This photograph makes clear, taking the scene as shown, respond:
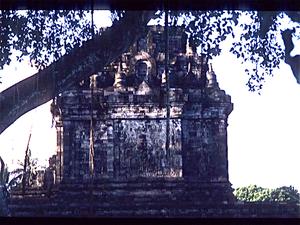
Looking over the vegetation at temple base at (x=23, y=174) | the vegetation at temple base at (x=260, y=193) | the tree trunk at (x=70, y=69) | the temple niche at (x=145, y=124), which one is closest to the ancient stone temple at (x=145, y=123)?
the temple niche at (x=145, y=124)

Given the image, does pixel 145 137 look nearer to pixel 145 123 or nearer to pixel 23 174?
pixel 145 123

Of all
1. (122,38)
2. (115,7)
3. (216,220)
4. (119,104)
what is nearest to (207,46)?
(122,38)

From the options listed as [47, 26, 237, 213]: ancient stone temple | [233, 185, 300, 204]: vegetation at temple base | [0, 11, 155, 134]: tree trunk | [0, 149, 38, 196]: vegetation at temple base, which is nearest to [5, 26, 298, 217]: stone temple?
[47, 26, 237, 213]: ancient stone temple

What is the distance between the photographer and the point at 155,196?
715 inches

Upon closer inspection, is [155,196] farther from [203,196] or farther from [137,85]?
[137,85]

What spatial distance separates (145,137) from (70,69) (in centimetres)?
870

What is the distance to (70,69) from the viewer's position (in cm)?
1023

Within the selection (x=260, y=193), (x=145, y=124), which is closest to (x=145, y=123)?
(x=145, y=124)

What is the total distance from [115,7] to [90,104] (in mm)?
10329

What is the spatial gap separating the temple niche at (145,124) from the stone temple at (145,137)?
2 centimetres

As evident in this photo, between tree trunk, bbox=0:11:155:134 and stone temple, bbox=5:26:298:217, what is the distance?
23.6ft

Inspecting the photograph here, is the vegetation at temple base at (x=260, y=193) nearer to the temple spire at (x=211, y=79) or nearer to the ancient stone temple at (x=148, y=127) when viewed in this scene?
the ancient stone temple at (x=148, y=127)

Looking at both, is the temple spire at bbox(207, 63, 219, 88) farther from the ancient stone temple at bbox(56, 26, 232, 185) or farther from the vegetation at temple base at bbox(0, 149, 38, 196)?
the vegetation at temple base at bbox(0, 149, 38, 196)

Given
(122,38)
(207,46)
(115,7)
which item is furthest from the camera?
(207,46)
